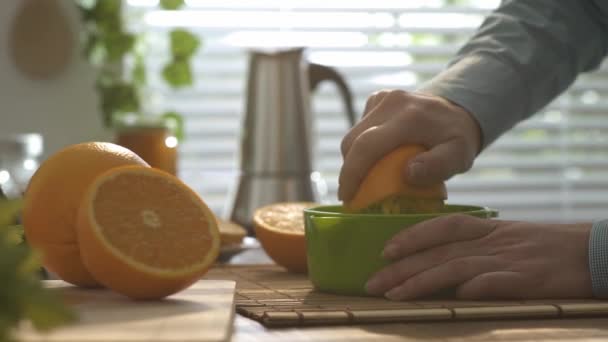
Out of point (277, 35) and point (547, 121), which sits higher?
point (277, 35)

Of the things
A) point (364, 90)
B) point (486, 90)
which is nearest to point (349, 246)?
point (486, 90)

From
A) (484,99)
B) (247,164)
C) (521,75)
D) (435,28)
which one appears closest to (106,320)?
(484,99)

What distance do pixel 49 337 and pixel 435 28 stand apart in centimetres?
232

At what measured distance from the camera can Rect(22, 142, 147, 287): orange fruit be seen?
75cm

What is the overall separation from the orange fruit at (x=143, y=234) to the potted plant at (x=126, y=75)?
3.70ft

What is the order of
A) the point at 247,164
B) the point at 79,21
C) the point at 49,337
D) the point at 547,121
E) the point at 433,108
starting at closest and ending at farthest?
the point at 49,337 < the point at 433,108 < the point at 247,164 < the point at 79,21 < the point at 547,121

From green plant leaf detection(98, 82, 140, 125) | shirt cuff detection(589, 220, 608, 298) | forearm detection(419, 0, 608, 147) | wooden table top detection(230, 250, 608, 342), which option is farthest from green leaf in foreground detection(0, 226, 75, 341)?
green plant leaf detection(98, 82, 140, 125)

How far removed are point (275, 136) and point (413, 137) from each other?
0.82 m

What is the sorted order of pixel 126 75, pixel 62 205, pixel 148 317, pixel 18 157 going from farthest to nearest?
pixel 126 75 → pixel 18 157 → pixel 62 205 → pixel 148 317

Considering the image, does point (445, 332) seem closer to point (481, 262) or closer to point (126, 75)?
point (481, 262)

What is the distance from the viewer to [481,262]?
2.70ft

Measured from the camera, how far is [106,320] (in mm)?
609

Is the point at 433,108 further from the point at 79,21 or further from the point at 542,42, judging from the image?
the point at 79,21

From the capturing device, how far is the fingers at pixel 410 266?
2.68 ft
